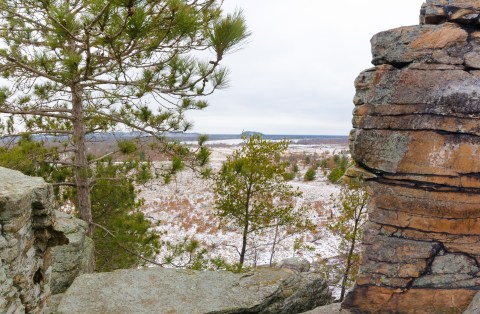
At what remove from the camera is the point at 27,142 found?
9.06 metres

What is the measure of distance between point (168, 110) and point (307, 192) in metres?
25.0

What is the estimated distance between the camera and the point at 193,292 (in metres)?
7.63

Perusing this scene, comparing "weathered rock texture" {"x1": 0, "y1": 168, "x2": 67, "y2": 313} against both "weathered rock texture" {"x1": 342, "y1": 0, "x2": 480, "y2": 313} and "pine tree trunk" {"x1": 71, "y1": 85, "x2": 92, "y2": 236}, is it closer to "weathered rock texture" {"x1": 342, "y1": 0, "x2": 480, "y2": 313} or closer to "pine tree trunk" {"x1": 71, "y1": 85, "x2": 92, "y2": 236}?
"pine tree trunk" {"x1": 71, "y1": 85, "x2": 92, "y2": 236}

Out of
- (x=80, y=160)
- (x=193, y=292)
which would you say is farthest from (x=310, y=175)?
(x=193, y=292)

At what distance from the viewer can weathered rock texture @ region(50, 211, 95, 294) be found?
8.32 meters

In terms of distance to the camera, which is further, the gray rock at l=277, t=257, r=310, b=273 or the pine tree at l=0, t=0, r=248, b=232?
the gray rock at l=277, t=257, r=310, b=273

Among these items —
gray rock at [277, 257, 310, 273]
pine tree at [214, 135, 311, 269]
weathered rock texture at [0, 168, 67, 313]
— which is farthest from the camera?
gray rock at [277, 257, 310, 273]

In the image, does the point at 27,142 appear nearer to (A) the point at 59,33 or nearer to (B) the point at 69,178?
(B) the point at 69,178

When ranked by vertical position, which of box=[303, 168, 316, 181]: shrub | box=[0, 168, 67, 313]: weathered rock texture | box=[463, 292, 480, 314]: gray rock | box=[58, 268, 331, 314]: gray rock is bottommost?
box=[303, 168, 316, 181]: shrub

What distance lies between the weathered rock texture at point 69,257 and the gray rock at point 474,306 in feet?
27.4

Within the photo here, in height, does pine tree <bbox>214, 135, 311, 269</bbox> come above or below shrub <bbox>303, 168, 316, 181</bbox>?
above

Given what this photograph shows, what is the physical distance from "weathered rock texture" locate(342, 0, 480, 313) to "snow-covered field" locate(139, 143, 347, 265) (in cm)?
914

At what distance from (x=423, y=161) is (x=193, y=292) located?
546cm

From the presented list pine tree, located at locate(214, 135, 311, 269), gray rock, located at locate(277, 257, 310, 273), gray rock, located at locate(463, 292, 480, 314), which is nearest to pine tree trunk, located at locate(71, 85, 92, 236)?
pine tree, located at locate(214, 135, 311, 269)
